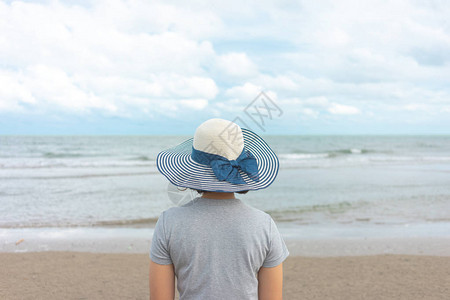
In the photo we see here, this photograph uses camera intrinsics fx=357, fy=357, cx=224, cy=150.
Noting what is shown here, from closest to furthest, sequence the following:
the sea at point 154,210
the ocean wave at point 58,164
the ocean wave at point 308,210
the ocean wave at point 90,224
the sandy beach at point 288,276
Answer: the sandy beach at point 288,276 → the sea at point 154,210 → the ocean wave at point 90,224 → the ocean wave at point 308,210 → the ocean wave at point 58,164

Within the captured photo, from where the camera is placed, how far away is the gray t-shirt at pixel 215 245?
4.28 feet

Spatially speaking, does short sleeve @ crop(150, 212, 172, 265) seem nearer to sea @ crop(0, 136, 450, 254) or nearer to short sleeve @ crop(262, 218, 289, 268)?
short sleeve @ crop(262, 218, 289, 268)

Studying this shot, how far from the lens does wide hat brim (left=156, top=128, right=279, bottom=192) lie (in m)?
1.37

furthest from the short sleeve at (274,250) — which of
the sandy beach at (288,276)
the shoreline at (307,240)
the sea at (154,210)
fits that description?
the sea at (154,210)

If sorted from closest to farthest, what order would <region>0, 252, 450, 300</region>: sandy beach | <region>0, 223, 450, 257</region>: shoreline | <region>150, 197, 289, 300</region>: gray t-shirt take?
<region>150, 197, 289, 300</region>: gray t-shirt < <region>0, 252, 450, 300</region>: sandy beach < <region>0, 223, 450, 257</region>: shoreline

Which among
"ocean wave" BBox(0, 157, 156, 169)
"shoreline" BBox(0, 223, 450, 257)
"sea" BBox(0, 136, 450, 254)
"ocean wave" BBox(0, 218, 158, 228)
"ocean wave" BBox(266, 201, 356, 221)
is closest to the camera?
"shoreline" BBox(0, 223, 450, 257)

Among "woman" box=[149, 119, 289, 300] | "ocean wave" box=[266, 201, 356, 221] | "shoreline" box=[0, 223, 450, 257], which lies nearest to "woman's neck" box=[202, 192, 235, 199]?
"woman" box=[149, 119, 289, 300]

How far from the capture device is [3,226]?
6535 millimetres

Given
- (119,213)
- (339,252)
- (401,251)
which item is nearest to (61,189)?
(119,213)

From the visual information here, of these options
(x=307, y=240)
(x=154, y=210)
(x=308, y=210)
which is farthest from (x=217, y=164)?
(x=308, y=210)

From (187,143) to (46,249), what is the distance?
4.50m

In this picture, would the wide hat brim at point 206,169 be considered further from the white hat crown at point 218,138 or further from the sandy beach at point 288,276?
the sandy beach at point 288,276

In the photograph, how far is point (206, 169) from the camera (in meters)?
1.43

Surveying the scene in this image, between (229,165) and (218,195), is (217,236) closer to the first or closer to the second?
(218,195)
